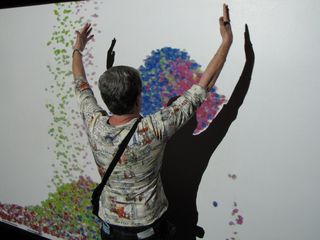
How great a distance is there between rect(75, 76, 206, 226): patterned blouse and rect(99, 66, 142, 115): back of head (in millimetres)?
73

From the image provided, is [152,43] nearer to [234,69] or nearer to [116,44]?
[116,44]

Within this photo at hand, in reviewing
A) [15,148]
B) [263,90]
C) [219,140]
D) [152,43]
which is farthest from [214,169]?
[15,148]

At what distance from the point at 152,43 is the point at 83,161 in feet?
2.78

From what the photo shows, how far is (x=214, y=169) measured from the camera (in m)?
1.53

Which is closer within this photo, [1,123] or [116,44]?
[116,44]

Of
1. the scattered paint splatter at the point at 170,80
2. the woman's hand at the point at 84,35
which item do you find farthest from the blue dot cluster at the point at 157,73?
the woman's hand at the point at 84,35

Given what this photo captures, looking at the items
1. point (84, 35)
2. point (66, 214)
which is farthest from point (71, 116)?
point (66, 214)

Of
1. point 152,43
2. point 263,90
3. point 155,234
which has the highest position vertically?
point 152,43

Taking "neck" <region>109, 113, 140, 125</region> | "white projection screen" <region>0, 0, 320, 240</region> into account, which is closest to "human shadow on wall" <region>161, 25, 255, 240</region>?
"white projection screen" <region>0, 0, 320, 240</region>

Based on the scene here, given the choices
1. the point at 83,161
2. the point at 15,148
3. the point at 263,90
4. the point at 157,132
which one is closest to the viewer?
the point at 157,132

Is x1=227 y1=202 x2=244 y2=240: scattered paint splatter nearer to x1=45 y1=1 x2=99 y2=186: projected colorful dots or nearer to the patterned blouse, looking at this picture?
the patterned blouse

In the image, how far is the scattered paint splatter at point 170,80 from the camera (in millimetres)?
1485

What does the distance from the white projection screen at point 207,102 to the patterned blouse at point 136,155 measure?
1.20ft

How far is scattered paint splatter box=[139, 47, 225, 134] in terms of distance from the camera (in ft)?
4.87
